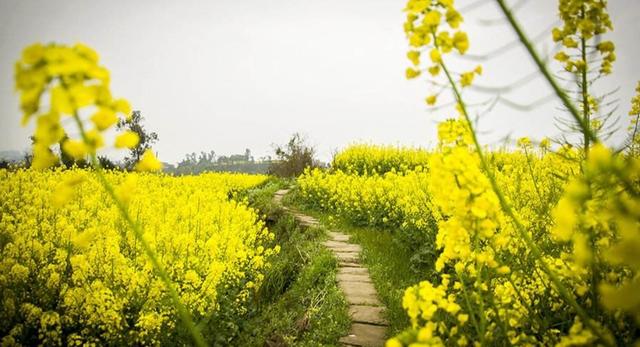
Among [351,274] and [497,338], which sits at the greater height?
[497,338]

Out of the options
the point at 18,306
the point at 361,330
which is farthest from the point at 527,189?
the point at 18,306

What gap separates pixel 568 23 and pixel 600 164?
1.04 m

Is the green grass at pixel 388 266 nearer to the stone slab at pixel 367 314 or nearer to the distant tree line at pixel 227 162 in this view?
the stone slab at pixel 367 314

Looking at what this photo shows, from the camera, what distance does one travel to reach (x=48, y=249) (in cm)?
413

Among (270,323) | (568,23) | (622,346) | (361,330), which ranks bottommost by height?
(270,323)

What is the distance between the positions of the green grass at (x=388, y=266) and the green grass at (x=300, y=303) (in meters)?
0.44

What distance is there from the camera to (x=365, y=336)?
3.09 metres

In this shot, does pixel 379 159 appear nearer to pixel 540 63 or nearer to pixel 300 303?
pixel 300 303

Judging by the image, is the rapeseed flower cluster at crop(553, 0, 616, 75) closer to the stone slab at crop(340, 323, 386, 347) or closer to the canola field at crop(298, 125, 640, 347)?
the canola field at crop(298, 125, 640, 347)

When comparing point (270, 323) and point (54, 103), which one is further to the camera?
point (270, 323)

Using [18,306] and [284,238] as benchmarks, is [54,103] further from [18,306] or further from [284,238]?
[284,238]

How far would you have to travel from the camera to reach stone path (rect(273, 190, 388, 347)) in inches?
121

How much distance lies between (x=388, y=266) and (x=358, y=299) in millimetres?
1039

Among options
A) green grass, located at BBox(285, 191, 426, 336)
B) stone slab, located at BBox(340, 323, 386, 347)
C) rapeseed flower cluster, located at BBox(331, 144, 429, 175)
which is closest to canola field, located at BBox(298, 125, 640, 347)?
green grass, located at BBox(285, 191, 426, 336)
